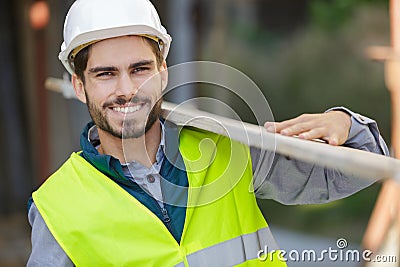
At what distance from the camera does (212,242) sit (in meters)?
1.74

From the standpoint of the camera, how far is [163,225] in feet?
5.56

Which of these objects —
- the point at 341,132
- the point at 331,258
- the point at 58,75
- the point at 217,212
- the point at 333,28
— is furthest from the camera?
the point at 58,75

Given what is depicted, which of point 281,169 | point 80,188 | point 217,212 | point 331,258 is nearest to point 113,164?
point 80,188

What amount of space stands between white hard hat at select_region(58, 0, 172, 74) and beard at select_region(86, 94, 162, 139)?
0.15m

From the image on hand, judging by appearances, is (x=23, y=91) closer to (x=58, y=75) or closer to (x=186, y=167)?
(x=58, y=75)

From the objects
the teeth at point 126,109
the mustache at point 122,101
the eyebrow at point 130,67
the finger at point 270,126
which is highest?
the eyebrow at point 130,67

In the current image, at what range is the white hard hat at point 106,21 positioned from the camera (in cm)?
172

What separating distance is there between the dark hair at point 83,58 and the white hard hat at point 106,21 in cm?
1

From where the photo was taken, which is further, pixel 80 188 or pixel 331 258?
pixel 331 258

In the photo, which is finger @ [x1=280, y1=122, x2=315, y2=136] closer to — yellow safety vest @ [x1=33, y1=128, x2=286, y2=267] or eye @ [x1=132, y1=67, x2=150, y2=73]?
yellow safety vest @ [x1=33, y1=128, x2=286, y2=267]

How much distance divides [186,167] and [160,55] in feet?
0.91

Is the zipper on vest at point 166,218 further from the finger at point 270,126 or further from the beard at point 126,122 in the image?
the finger at point 270,126

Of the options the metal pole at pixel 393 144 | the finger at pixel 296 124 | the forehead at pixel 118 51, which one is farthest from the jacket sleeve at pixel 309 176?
the metal pole at pixel 393 144

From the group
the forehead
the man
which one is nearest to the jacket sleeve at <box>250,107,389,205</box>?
the man
